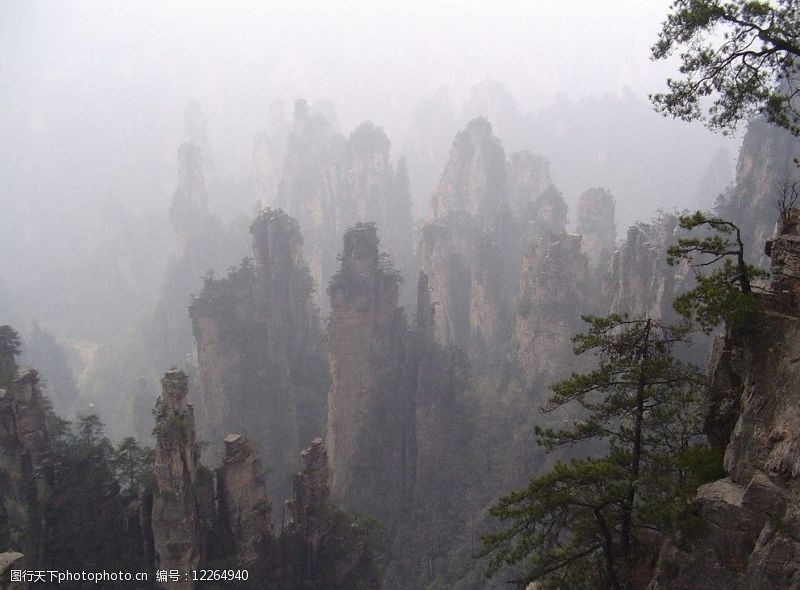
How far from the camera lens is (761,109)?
9.42 metres

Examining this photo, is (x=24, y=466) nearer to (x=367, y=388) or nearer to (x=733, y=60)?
(x=367, y=388)

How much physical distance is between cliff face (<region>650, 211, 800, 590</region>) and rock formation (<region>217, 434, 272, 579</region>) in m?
14.8

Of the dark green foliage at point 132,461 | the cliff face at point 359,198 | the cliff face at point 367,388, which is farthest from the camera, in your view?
the cliff face at point 359,198

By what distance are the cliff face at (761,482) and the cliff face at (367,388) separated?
963 inches

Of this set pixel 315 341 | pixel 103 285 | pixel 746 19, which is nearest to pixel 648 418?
pixel 746 19

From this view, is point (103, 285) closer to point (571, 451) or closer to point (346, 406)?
point (346, 406)

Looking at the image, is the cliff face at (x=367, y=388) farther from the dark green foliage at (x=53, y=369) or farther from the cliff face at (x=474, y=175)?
the dark green foliage at (x=53, y=369)

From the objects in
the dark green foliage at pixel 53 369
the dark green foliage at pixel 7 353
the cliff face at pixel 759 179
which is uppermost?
the dark green foliage at pixel 53 369

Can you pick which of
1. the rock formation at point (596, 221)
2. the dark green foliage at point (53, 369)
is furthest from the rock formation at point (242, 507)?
the rock formation at point (596, 221)

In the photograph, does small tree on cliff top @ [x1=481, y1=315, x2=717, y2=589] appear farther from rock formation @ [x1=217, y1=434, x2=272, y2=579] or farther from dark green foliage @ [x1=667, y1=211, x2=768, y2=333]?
rock formation @ [x1=217, y1=434, x2=272, y2=579]

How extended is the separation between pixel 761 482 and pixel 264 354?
3241 cm

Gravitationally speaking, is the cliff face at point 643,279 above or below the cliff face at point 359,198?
below

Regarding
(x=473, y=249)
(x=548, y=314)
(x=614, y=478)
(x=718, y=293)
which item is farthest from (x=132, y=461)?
(x=473, y=249)

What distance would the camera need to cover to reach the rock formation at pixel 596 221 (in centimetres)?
5434
